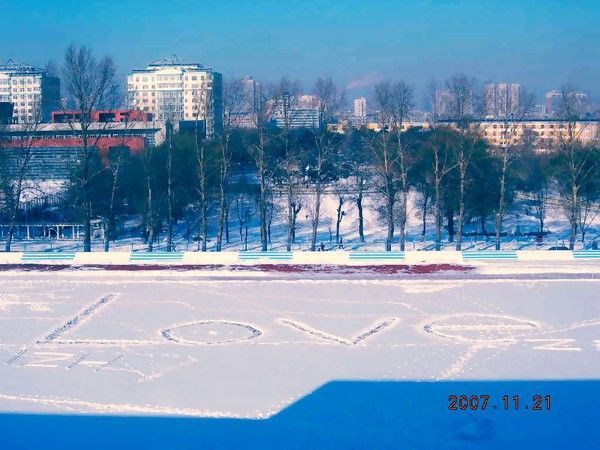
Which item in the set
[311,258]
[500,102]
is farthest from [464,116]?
[311,258]

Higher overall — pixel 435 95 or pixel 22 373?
pixel 435 95

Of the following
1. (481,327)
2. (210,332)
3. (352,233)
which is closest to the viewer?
(210,332)

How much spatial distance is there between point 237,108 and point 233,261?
8.65 m

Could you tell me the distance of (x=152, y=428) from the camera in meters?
6.34

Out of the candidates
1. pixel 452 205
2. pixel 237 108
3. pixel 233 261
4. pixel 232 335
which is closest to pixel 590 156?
pixel 452 205

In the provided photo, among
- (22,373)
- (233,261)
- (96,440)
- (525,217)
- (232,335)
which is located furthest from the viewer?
(525,217)

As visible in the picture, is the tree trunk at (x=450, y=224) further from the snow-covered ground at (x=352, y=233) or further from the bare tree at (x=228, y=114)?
the bare tree at (x=228, y=114)

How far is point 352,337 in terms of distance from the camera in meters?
9.36

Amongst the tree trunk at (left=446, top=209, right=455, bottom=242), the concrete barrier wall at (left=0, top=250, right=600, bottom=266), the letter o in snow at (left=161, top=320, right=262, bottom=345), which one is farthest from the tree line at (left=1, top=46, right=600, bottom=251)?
the letter o in snow at (left=161, top=320, right=262, bottom=345)

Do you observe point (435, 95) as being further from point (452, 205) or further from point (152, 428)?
point (152, 428)

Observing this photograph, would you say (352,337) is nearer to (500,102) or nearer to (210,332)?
(210,332)

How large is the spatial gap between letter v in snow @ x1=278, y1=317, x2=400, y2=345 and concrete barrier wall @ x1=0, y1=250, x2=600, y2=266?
174 inches

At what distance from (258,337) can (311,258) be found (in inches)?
217

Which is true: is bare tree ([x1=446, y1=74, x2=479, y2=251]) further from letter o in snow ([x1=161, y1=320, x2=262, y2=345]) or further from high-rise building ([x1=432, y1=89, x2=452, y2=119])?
letter o in snow ([x1=161, y1=320, x2=262, y2=345])
